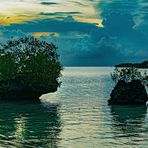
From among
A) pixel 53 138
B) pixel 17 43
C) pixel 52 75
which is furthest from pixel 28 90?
pixel 53 138

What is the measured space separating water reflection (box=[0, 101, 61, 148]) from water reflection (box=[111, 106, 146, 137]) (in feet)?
25.4

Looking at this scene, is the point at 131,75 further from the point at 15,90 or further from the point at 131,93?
the point at 15,90

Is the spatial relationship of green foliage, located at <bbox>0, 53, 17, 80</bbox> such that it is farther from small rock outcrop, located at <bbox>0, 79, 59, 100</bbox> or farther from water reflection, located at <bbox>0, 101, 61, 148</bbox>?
water reflection, located at <bbox>0, 101, 61, 148</bbox>

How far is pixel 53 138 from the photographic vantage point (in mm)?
46812

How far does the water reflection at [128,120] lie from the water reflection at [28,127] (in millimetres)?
7731

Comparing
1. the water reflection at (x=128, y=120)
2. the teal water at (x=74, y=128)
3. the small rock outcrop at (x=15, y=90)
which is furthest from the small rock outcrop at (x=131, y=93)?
the small rock outcrop at (x=15, y=90)

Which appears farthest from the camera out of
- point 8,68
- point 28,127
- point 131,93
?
point 8,68

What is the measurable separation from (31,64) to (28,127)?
50.4 meters

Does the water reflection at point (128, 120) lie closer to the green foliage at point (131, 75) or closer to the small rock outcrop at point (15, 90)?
the green foliage at point (131, 75)

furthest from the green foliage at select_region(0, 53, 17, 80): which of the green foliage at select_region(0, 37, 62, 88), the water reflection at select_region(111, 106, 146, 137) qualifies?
the water reflection at select_region(111, 106, 146, 137)

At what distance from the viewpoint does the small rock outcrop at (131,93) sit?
86.6 meters

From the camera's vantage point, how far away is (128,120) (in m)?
64.2

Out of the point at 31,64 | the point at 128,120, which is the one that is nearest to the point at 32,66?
the point at 31,64

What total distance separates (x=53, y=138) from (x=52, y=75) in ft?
186
